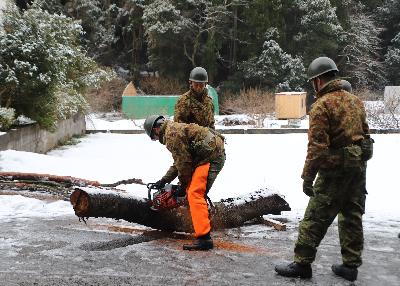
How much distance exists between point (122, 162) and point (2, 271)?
782cm

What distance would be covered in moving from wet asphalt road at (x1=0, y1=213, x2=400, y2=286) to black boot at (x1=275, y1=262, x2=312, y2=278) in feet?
0.17

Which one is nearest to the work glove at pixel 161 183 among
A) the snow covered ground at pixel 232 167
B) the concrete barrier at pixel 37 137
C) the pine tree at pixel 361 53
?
the snow covered ground at pixel 232 167

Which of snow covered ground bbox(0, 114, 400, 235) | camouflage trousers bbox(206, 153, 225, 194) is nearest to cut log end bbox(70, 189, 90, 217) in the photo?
camouflage trousers bbox(206, 153, 225, 194)

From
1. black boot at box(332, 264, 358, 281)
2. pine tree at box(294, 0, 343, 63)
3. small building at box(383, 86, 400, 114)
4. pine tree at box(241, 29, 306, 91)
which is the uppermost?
Answer: pine tree at box(294, 0, 343, 63)

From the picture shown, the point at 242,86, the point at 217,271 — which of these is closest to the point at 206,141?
the point at 217,271

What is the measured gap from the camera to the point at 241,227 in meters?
6.46

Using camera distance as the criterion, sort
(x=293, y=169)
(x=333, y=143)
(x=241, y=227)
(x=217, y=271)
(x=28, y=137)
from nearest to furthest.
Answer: (x=333, y=143) → (x=217, y=271) → (x=241, y=227) → (x=293, y=169) → (x=28, y=137)

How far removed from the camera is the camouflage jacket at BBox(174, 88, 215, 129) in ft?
21.4

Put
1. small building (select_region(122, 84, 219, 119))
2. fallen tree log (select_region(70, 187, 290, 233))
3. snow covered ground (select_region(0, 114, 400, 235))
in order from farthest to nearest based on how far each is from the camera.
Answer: small building (select_region(122, 84, 219, 119)), snow covered ground (select_region(0, 114, 400, 235)), fallen tree log (select_region(70, 187, 290, 233))

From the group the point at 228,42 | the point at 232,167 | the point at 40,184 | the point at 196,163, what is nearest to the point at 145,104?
the point at 228,42

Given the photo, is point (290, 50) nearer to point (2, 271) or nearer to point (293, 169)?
point (293, 169)

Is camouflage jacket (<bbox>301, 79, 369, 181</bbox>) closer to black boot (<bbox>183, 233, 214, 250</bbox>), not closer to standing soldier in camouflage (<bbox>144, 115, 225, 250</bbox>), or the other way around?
standing soldier in camouflage (<bbox>144, 115, 225, 250</bbox>)

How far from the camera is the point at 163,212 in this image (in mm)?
5949

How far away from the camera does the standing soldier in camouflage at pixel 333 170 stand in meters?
4.34
